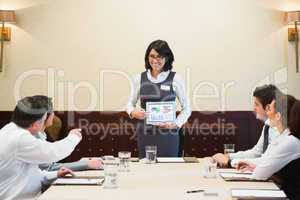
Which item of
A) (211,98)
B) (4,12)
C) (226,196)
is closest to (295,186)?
(226,196)

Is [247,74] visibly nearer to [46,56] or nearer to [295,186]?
[46,56]

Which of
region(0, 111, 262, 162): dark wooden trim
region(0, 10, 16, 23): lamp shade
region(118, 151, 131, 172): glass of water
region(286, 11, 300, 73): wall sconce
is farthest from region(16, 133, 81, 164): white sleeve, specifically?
region(286, 11, 300, 73): wall sconce

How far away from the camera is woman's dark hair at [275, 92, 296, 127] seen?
2.96m

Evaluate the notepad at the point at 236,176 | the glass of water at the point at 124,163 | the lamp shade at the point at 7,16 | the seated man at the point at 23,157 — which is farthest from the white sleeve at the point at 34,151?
the lamp shade at the point at 7,16

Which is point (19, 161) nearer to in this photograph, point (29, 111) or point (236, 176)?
point (29, 111)

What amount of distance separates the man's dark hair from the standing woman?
54.2 inches

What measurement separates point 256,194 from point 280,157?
0.48 m

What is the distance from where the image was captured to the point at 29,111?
297 centimetres

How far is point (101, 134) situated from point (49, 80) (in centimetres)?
97

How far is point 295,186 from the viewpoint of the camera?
2.78 m

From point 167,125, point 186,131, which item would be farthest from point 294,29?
point 167,125

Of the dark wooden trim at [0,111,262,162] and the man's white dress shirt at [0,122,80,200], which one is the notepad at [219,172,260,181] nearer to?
the man's white dress shirt at [0,122,80,200]

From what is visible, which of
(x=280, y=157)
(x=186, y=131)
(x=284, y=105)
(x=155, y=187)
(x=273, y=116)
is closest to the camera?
(x=155, y=187)

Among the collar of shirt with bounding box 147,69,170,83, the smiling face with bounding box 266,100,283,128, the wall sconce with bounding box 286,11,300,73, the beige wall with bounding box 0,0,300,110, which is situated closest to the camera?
the smiling face with bounding box 266,100,283,128
